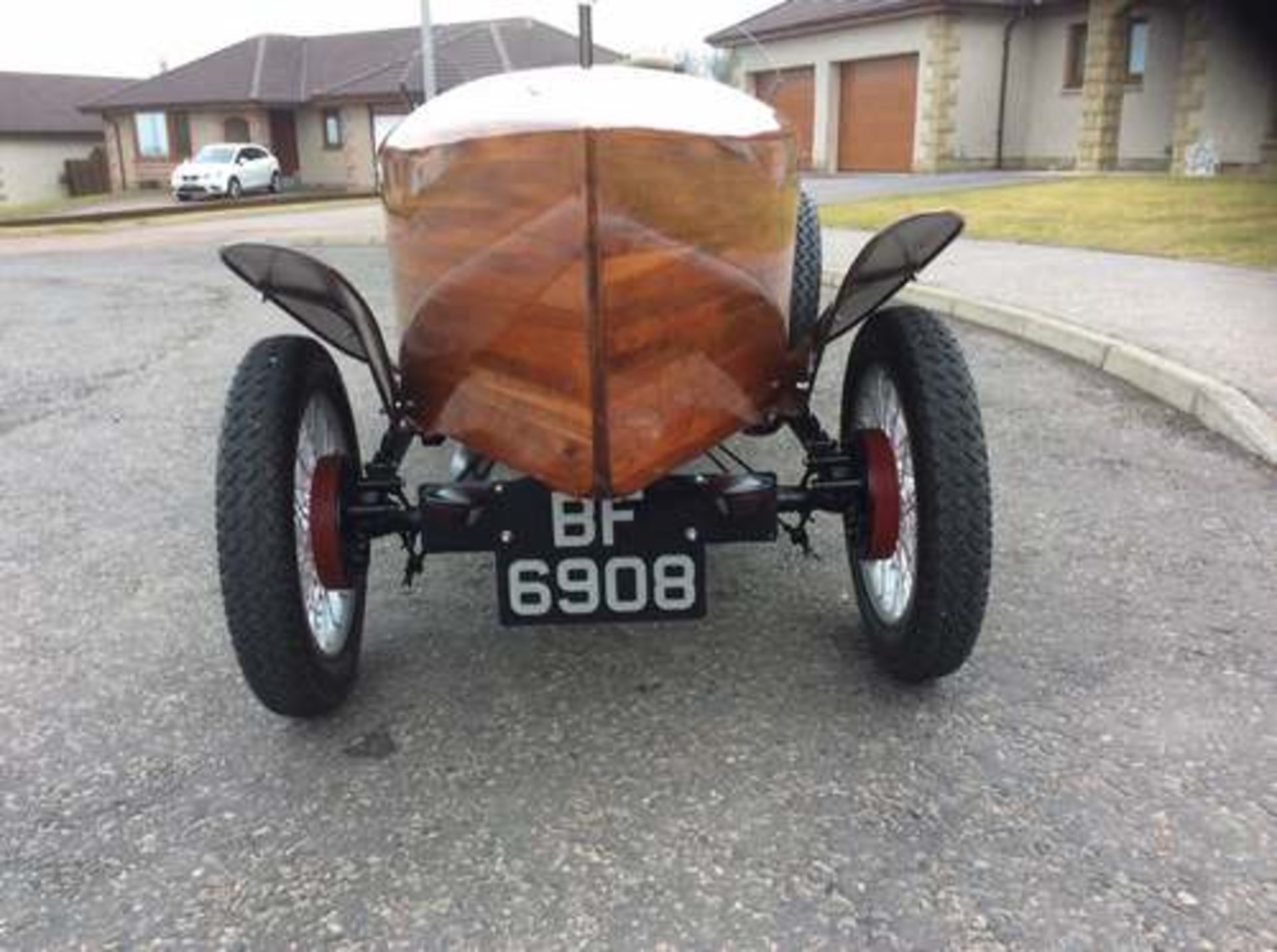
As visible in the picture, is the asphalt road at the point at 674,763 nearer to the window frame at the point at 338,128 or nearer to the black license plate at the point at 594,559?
the black license plate at the point at 594,559

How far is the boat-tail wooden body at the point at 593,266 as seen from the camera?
6.89ft

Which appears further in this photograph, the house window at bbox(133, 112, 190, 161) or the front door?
the front door

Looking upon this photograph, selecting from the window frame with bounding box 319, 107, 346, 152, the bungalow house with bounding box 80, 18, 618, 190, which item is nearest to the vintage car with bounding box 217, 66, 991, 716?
the bungalow house with bounding box 80, 18, 618, 190

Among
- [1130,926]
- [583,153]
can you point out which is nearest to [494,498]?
[583,153]

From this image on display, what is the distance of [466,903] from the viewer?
78.4 inches

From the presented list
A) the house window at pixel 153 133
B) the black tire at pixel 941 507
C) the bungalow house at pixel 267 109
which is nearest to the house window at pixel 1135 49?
the black tire at pixel 941 507

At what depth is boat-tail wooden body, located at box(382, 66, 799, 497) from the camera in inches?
82.7

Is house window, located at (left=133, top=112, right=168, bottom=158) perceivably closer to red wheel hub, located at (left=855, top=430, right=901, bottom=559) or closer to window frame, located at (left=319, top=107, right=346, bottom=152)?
window frame, located at (left=319, top=107, right=346, bottom=152)

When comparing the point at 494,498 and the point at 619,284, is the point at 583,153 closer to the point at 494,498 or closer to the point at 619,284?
the point at 619,284

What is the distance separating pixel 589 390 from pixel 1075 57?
78.4 ft

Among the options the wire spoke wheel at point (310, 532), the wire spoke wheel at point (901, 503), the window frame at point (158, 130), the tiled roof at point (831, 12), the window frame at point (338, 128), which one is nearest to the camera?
the wire spoke wheel at point (310, 532)

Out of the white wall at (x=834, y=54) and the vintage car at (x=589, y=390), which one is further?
the white wall at (x=834, y=54)

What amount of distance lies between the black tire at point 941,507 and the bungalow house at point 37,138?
4875 cm

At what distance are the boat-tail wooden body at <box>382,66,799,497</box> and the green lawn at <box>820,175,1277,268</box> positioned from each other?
7368 mm
